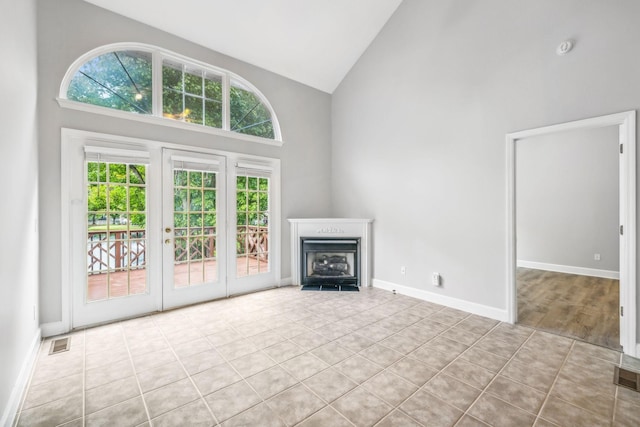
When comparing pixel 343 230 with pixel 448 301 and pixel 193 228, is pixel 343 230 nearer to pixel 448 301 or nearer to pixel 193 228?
pixel 448 301

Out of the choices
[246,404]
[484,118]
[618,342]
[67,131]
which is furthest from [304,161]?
[618,342]

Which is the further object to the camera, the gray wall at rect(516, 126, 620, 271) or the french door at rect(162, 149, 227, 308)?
the gray wall at rect(516, 126, 620, 271)

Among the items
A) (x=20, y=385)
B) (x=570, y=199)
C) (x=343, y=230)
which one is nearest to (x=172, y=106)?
(x=343, y=230)

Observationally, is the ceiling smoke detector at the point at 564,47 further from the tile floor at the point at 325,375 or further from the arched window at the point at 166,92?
the arched window at the point at 166,92

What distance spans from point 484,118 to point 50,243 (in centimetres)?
496

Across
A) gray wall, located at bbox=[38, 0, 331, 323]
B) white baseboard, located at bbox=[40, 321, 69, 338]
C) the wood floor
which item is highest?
gray wall, located at bbox=[38, 0, 331, 323]

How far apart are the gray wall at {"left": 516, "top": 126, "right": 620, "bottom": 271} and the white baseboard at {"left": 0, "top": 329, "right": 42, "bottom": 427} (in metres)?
6.72

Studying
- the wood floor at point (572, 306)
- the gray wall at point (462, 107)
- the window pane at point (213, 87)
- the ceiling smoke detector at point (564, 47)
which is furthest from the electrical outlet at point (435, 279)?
the window pane at point (213, 87)

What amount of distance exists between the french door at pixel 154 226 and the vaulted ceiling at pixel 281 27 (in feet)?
5.00

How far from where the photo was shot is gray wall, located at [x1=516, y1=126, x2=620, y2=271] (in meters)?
5.19

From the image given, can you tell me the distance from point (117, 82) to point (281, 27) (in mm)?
2234

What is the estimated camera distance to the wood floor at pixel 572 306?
297 cm

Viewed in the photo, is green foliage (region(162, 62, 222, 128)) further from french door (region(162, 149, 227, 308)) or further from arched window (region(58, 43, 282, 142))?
french door (region(162, 149, 227, 308))

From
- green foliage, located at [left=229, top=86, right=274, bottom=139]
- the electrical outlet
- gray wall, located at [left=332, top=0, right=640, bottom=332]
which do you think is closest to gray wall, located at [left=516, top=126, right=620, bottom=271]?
gray wall, located at [left=332, top=0, right=640, bottom=332]
